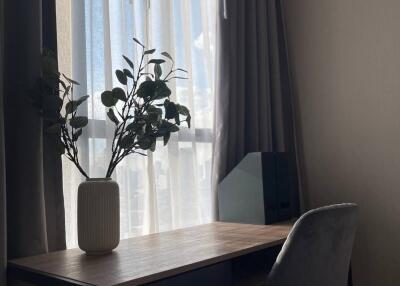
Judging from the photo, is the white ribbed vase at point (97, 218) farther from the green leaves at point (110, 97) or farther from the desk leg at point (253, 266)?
the desk leg at point (253, 266)

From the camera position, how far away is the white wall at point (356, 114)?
7.14 feet

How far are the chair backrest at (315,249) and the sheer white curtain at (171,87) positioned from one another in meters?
0.75

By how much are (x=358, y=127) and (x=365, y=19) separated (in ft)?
2.02

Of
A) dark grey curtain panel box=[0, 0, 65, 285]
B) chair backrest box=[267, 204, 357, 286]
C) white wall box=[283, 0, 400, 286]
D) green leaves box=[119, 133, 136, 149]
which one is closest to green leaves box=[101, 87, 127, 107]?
green leaves box=[119, 133, 136, 149]

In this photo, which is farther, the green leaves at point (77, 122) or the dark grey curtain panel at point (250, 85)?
the dark grey curtain panel at point (250, 85)

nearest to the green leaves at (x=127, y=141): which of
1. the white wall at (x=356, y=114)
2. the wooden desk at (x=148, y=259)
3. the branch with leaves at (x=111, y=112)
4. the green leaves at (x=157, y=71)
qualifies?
the branch with leaves at (x=111, y=112)

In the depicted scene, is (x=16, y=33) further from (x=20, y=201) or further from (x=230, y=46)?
(x=230, y=46)

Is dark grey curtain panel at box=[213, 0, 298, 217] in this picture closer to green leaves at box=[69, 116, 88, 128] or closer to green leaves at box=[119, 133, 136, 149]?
green leaves at box=[119, 133, 136, 149]

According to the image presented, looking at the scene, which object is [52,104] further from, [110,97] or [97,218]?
[97,218]

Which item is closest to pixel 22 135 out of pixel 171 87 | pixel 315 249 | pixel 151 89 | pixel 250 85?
pixel 151 89

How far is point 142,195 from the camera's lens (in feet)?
5.98

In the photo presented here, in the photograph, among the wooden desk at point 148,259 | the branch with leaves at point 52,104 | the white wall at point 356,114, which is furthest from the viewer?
the white wall at point 356,114

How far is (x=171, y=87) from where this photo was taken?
1976 millimetres

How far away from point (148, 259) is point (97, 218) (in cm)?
25
